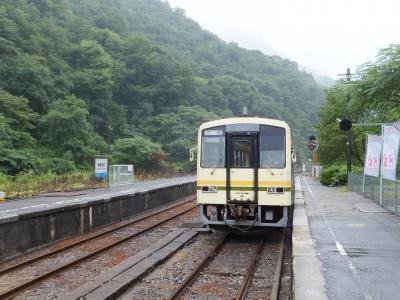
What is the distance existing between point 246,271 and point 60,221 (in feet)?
19.6

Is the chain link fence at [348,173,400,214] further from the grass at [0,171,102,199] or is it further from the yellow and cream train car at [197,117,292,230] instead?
the grass at [0,171,102,199]

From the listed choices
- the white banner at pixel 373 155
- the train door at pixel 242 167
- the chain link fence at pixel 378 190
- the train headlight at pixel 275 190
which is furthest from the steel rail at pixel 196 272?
the white banner at pixel 373 155

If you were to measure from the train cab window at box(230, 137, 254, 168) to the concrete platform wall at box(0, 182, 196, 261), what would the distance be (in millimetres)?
4876

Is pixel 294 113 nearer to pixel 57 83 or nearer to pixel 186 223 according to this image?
pixel 57 83

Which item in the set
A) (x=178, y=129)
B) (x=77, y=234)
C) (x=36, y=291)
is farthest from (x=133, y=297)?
(x=178, y=129)

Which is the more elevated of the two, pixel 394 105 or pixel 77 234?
pixel 394 105

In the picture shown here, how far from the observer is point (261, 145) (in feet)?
40.4

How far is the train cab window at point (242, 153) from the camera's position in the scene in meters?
12.3

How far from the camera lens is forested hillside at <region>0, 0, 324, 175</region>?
169ft

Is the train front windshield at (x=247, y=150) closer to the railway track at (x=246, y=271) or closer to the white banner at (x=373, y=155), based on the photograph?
the railway track at (x=246, y=271)

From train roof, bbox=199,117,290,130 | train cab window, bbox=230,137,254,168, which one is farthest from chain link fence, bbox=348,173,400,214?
train cab window, bbox=230,137,254,168

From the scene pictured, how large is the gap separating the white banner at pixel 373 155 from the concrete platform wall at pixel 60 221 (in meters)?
9.55

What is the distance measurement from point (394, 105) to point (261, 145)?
15.8 ft

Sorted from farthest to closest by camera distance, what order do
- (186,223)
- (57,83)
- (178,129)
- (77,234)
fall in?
(178,129) < (57,83) < (186,223) < (77,234)
